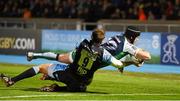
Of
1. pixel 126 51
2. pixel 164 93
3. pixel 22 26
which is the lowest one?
pixel 22 26

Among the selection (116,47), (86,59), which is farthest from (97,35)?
(116,47)

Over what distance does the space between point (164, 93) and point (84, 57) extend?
2.59m

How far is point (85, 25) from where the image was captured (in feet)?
107

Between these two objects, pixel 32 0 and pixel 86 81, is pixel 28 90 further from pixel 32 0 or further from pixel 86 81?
pixel 32 0

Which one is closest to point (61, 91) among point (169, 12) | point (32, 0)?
point (169, 12)

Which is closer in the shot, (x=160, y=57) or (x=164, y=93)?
(x=164, y=93)

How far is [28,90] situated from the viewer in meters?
15.1

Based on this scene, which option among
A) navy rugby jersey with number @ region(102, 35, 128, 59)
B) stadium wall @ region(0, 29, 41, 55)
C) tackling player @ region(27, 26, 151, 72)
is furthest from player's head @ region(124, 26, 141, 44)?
stadium wall @ region(0, 29, 41, 55)

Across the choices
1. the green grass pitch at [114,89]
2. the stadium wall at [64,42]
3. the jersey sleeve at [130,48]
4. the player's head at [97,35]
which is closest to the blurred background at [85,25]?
the stadium wall at [64,42]

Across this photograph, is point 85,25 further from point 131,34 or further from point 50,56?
point 50,56

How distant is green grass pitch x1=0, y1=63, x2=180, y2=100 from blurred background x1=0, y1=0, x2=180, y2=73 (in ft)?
21.6

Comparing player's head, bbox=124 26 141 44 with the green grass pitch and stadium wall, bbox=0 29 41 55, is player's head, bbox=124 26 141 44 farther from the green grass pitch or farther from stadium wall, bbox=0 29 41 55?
stadium wall, bbox=0 29 41 55

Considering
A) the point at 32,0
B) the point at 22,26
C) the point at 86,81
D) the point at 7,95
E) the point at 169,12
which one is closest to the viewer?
the point at 7,95

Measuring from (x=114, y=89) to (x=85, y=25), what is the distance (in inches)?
642
